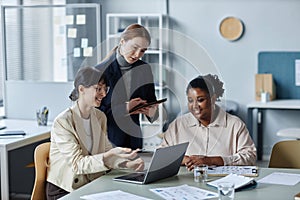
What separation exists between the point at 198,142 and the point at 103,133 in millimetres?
492

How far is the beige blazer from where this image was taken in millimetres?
2592

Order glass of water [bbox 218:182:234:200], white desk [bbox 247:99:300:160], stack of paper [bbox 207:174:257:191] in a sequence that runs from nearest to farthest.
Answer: glass of water [bbox 218:182:234:200]
stack of paper [bbox 207:174:257:191]
white desk [bbox 247:99:300:160]

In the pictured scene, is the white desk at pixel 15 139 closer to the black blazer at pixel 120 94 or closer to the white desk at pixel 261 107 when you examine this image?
the black blazer at pixel 120 94

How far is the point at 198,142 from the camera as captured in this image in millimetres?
2816

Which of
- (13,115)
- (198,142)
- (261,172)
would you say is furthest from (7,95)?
(261,172)

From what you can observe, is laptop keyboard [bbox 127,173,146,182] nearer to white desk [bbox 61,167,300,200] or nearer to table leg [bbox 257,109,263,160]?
white desk [bbox 61,167,300,200]

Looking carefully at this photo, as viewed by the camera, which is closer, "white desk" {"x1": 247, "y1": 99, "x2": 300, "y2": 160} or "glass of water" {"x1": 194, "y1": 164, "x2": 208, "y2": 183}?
"glass of water" {"x1": 194, "y1": 164, "x2": 208, "y2": 183}

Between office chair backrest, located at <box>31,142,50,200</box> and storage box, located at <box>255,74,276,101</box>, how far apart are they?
334 centimetres

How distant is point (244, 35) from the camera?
5.82m

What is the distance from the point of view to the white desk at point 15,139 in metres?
3.44

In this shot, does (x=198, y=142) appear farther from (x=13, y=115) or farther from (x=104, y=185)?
(x=13, y=115)

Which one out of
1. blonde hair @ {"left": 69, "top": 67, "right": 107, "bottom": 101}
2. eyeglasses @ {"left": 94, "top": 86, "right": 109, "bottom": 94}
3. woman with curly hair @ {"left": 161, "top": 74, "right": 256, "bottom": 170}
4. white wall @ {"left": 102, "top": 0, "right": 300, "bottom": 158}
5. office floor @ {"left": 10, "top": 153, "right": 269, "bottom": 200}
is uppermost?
white wall @ {"left": 102, "top": 0, "right": 300, "bottom": 158}

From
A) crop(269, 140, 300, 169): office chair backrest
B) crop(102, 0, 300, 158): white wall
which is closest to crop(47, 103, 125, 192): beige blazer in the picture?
crop(269, 140, 300, 169): office chair backrest

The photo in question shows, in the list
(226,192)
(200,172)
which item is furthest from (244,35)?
(226,192)
